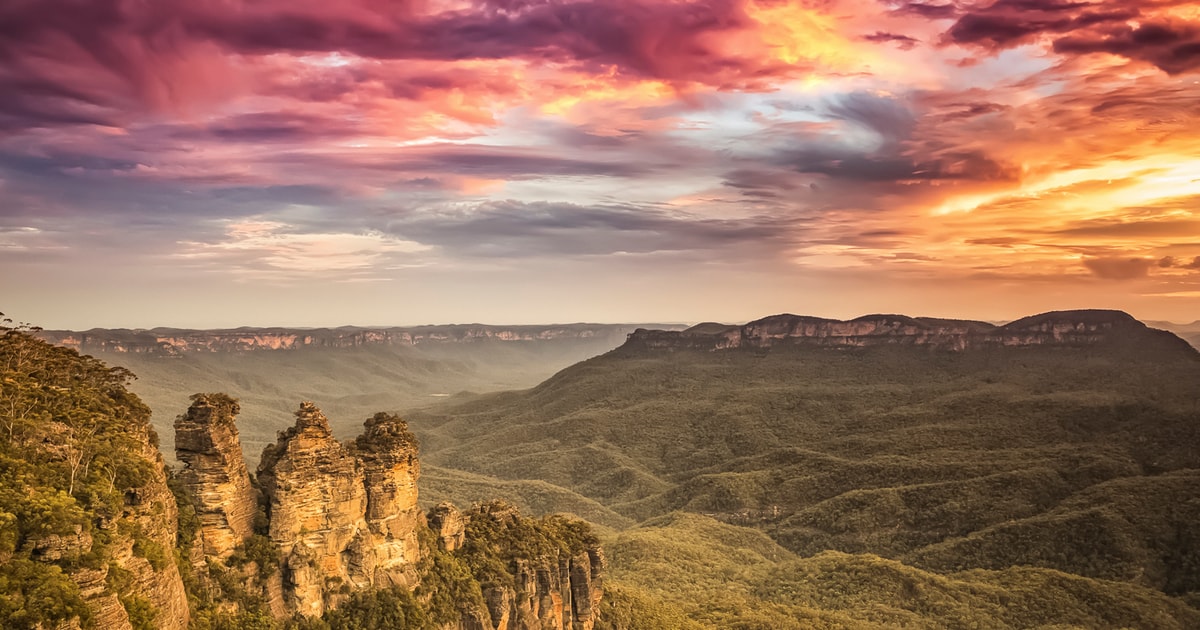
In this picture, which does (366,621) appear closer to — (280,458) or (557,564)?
(280,458)

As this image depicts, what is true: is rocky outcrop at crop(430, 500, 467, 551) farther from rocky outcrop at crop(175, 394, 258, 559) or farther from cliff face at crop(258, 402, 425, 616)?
rocky outcrop at crop(175, 394, 258, 559)

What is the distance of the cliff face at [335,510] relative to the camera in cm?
4250

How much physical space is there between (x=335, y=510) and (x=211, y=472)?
7.92 metres

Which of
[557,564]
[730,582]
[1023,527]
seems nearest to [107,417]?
[557,564]

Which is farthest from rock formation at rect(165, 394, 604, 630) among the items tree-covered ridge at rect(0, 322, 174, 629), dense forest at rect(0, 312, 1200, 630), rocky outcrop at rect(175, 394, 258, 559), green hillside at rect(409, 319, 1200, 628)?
green hillside at rect(409, 319, 1200, 628)

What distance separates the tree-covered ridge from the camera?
24219mm

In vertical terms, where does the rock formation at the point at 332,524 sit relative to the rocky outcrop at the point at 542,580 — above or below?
above

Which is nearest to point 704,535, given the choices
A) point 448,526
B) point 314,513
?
point 448,526

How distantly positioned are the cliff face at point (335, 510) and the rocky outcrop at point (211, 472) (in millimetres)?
2903

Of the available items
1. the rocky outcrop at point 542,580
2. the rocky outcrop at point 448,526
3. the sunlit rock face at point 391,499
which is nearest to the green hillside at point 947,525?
the rocky outcrop at point 542,580

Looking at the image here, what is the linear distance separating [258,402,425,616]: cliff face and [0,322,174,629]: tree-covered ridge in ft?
25.7

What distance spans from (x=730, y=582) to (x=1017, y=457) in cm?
9571

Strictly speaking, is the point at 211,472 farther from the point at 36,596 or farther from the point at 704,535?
the point at 704,535

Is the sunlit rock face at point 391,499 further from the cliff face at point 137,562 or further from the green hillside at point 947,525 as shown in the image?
the green hillside at point 947,525
